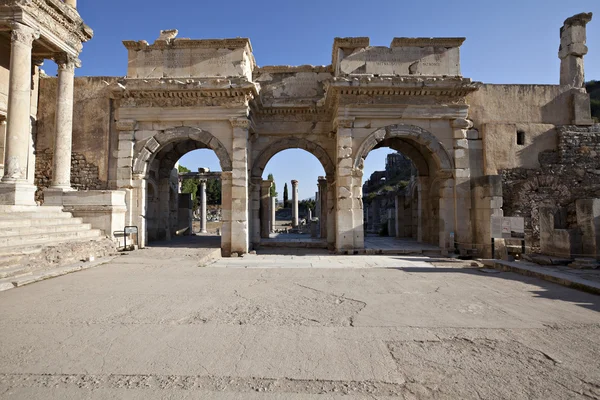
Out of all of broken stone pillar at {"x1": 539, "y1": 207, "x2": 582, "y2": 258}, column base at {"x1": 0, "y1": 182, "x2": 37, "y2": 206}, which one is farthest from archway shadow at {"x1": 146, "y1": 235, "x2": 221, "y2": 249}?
broken stone pillar at {"x1": 539, "y1": 207, "x2": 582, "y2": 258}

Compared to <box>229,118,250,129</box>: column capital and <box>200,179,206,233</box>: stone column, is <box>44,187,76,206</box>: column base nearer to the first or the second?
<box>229,118,250,129</box>: column capital

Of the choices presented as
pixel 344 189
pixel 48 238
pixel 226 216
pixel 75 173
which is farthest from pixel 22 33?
pixel 344 189

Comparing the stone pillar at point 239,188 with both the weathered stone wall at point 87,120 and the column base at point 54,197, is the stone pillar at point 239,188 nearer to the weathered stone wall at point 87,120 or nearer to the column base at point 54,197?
the weathered stone wall at point 87,120

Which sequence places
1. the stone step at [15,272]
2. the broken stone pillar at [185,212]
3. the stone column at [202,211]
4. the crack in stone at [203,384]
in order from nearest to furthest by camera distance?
the crack in stone at [203,384] → the stone step at [15,272] → the broken stone pillar at [185,212] → the stone column at [202,211]

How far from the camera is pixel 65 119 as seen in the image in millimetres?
10180

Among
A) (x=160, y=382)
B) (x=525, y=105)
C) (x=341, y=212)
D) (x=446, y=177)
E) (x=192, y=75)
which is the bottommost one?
(x=160, y=382)

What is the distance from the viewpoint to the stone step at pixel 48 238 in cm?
635

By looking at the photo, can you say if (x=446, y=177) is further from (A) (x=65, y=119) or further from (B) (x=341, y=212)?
(A) (x=65, y=119)

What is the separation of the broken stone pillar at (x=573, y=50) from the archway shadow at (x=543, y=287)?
977cm

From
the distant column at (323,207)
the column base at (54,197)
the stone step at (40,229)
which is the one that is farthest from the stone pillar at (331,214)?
the column base at (54,197)

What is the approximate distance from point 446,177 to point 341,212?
155 inches

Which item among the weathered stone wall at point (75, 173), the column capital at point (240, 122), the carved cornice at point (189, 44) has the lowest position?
the weathered stone wall at point (75, 173)

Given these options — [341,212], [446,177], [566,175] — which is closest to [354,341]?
[341,212]

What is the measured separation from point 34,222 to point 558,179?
52.9 ft
